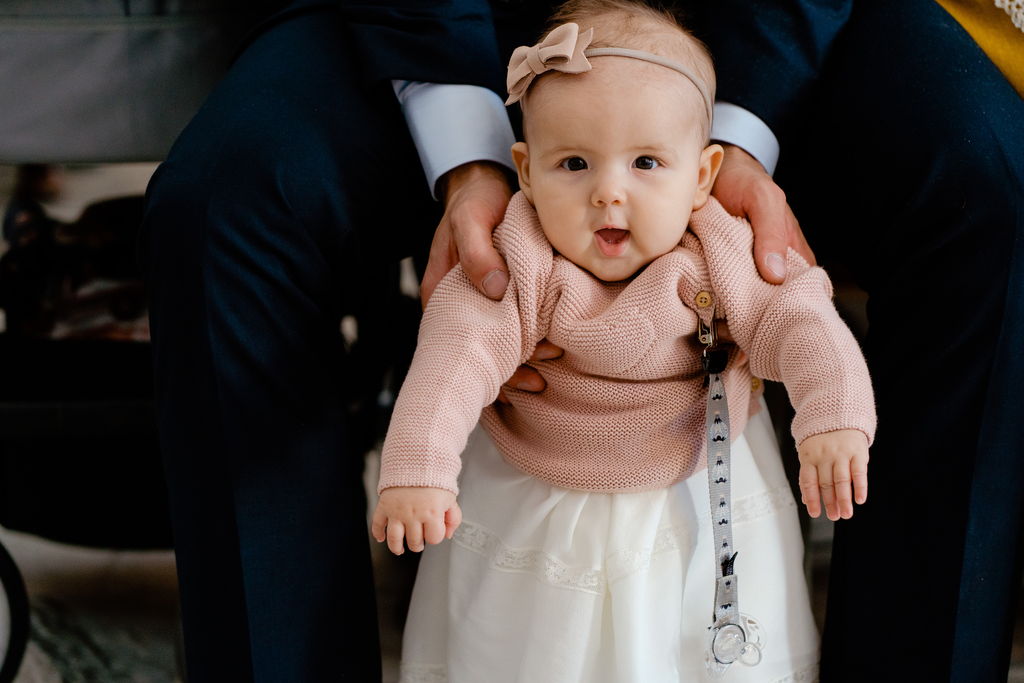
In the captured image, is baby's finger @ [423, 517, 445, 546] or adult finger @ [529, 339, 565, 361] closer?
baby's finger @ [423, 517, 445, 546]

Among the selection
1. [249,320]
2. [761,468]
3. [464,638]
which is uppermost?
[249,320]

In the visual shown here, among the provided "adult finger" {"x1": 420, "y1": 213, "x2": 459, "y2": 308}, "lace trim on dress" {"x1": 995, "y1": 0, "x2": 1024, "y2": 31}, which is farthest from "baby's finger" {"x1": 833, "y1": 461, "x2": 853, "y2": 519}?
"lace trim on dress" {"x1": 995, "y1": 0, "x2": 1024, "y2": 31}

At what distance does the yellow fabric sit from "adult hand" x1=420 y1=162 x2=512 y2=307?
439 millimetres

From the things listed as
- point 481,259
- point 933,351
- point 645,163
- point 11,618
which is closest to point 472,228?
point 481,259

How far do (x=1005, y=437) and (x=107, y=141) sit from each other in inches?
37.9

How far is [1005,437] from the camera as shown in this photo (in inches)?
30.9

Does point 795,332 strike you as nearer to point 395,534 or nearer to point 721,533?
point 721,533

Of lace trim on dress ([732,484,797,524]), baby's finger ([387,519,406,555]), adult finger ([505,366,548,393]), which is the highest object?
adult finger ([505,366,548,393])

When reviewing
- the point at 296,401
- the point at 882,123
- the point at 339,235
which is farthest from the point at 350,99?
the point at 882,123

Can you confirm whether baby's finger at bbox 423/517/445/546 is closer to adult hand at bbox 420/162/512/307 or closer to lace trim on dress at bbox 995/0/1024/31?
adult hand at bbox 420/162/512/307

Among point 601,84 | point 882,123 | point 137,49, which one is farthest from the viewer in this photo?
point 137,49

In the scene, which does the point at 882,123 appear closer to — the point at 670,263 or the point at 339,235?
the point at 670,263

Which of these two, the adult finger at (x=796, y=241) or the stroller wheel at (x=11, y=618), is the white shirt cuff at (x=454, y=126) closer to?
the adult finger at (x=796, y=241)

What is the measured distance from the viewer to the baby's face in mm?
728
